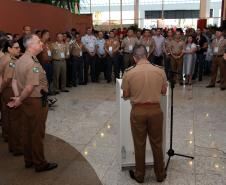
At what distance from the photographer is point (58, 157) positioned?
425cm

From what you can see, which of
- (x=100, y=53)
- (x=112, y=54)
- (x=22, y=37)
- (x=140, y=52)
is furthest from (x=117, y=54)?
(x=140, y=52)

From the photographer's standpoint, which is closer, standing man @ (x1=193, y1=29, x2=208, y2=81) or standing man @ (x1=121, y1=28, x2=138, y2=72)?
standing man @ (x1=121, y1=28, x2=138, y2=72)

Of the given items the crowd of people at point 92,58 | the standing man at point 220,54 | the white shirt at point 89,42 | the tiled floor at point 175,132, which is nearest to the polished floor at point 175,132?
the tiled floor at point 175,132

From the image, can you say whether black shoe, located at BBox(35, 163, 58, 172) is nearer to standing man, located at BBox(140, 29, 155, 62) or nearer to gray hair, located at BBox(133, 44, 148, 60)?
gray hair, located at BBox(133, 44, 148, 60)

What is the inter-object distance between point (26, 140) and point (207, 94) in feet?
17.5

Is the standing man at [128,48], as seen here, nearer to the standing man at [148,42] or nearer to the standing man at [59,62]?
the standing man at [148,42]

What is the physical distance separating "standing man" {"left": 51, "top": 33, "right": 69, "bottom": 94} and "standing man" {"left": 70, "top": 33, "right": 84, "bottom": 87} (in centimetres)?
58

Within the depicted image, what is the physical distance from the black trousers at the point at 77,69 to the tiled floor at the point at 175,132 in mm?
739

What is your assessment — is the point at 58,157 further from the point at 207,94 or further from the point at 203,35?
the point at 203,35

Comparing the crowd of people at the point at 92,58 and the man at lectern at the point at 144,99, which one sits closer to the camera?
the man at lectern at the point at 144,99

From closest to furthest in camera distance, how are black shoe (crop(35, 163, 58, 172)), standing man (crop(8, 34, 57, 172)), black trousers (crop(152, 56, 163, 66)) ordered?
standing man (crop(8, 34, 57, 172)), black shoe (crop(35, 163, 58, 172)), black trousers (crop(152, 56, 163, 66))

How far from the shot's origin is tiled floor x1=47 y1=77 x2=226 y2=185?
3650mm

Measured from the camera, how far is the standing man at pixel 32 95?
11.1ft

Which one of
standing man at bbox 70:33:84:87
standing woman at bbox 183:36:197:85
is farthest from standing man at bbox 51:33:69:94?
standing woman at bbox 183:36:197:85
